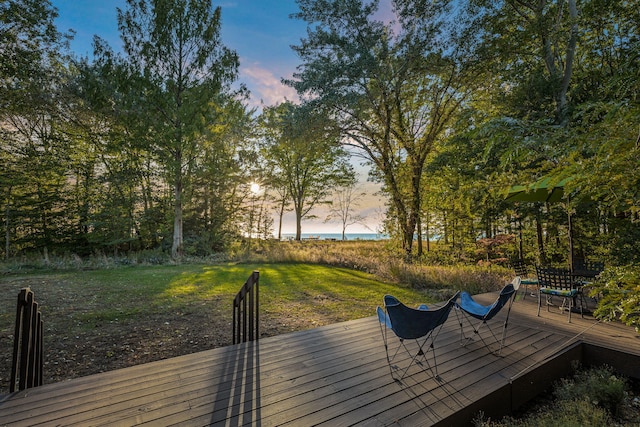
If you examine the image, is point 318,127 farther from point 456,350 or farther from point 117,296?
point 456,350

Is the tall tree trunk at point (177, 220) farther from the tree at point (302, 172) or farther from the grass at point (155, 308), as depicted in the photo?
the tree at point (302, 172)

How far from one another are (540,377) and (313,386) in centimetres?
241

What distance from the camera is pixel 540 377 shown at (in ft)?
9.41

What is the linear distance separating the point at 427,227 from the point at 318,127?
337 inches

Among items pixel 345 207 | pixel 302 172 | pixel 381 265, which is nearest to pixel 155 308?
pixel 381 265

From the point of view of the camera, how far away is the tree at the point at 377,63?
1012 centimetres

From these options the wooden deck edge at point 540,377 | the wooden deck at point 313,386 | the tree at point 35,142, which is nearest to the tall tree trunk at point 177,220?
the tree at point 35,142

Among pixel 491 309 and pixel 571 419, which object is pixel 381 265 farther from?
pixel 571 419

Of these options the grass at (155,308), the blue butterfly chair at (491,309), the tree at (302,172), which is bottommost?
the grass at (155,308)

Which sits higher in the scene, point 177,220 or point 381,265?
point 177,220

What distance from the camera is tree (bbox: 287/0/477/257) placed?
399 inches

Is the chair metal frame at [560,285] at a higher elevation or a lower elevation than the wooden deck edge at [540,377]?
higher

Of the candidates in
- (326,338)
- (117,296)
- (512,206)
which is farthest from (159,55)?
(512,206)

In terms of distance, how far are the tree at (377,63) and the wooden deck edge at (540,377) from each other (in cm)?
897
